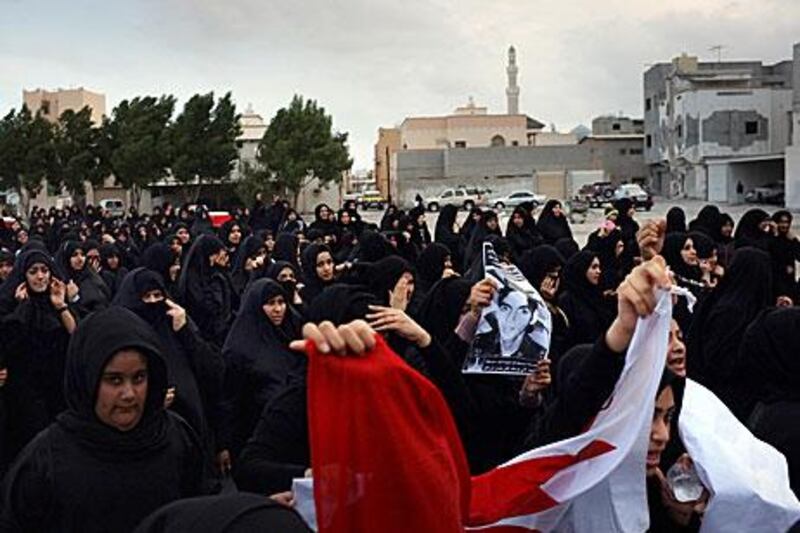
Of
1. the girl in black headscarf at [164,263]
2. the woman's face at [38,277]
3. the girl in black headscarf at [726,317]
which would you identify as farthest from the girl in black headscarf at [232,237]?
the girl in black headscarf at [726,317]

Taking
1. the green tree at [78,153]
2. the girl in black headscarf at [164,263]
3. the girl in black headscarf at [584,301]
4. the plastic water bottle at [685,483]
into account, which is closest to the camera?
the plastic water bottle at [685,483]

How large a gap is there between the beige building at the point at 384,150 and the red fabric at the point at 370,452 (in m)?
65.3

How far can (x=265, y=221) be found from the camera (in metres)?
20.0

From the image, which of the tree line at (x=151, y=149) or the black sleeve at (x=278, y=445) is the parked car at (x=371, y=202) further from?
the black sleeve at (x=278, y=445)

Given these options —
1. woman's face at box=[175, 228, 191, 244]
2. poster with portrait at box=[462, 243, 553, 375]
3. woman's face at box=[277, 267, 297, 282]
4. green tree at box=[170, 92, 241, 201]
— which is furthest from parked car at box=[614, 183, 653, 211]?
poster with portrait at box=[462, 243, 553, 375]

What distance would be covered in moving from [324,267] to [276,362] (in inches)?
111

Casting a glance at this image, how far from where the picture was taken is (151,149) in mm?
44250

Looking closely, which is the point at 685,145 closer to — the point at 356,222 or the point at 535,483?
the point at 356,222

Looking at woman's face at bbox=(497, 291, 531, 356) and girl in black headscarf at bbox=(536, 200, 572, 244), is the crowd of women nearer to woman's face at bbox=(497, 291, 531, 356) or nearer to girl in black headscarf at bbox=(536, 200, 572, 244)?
woman's face at bbox=(497, 291, 531, 356)

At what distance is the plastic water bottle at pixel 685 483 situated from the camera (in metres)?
2.62

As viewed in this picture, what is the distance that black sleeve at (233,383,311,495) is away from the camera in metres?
3.25

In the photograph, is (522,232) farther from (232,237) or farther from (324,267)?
(324,267)

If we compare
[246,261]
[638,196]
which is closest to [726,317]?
[246,261]

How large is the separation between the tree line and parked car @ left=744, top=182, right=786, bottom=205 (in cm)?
1972
